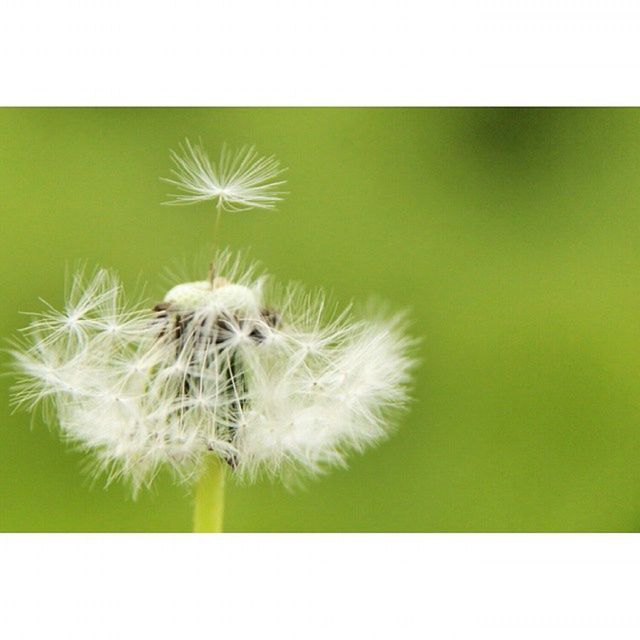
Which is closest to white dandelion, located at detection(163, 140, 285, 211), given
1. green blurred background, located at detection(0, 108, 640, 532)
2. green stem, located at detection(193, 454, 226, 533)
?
green blurred background, located at detection(0, 108, 640, 532)

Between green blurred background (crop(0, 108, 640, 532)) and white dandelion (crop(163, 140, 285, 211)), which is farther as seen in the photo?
green blurred background (crop(0, 108, 640, 532))

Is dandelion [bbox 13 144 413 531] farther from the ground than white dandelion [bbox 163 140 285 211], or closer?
closer

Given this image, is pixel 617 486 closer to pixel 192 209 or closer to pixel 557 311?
pixel 557 311

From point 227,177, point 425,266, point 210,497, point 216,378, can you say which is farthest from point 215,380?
point 425,266

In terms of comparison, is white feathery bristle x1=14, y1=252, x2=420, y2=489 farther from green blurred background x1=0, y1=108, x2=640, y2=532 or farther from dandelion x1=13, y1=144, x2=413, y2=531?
green blurred background x1=0, y1=108, x2=640, y2=532

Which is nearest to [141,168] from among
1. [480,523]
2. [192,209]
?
[192,209]

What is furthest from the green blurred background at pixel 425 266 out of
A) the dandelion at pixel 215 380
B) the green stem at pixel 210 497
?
the green stem at pixel 210 497

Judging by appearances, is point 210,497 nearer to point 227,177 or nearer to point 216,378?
point 216,378
